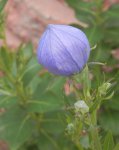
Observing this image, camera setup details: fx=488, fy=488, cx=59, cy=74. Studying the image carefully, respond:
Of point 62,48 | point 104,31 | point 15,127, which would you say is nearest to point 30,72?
point 15,127

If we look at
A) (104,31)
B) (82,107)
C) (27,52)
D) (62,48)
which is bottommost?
(27,52)

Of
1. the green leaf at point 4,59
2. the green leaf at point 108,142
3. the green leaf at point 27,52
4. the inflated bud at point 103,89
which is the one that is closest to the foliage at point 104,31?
the green leaf at point 27,52

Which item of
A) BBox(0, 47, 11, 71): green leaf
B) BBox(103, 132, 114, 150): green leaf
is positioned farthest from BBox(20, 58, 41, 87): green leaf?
BBox(103, 132, 114, 150): green leaf

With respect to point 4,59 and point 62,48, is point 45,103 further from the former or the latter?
point 62,48

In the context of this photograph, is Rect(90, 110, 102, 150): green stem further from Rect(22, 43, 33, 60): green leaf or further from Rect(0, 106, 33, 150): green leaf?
Rect(22, 43, 33, 60): green leaf

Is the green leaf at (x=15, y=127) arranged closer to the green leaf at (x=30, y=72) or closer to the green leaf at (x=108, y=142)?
the green leaf at (x=30, y=72)

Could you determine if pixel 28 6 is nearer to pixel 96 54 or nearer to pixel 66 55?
pixel 96 54
